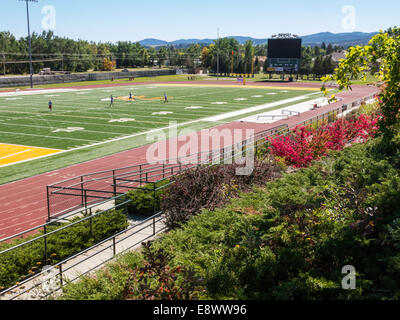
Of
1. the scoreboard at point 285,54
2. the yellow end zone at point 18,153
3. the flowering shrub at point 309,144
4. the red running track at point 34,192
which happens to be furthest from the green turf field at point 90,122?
the scoreboard at point 285,54

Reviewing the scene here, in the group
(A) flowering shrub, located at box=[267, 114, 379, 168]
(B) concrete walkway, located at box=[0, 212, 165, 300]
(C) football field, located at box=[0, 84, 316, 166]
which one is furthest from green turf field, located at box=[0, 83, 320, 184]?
(A) flowering shrub, located at box=[267, 114, 379, 168]

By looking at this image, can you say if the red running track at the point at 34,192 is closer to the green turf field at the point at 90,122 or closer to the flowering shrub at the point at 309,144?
the green turf field at the point at 90,122

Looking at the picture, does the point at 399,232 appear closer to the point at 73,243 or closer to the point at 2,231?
the point at 73,243

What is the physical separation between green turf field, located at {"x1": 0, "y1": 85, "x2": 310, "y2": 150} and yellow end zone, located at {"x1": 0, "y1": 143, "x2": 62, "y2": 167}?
0.91 metres

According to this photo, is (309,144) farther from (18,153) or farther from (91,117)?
(91,117)

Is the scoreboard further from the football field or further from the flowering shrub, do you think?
the flowering shrub

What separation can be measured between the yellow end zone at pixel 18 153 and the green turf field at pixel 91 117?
0.91 m

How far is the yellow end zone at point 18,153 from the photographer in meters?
22.6

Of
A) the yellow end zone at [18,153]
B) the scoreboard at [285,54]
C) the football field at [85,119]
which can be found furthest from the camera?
the scoreboard at [285,54]

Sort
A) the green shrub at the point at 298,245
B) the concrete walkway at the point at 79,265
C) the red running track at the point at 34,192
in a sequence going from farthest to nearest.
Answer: the red running track at the point at 34,192 < the concrete walkway at the point at 79,265 < the green shrub at the point at 298,245

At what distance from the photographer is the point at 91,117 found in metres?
38.1

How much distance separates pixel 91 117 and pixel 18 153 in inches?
572

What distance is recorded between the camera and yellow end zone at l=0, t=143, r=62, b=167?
888 inches

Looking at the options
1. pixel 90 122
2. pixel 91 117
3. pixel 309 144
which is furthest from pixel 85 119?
pixel 309 144
